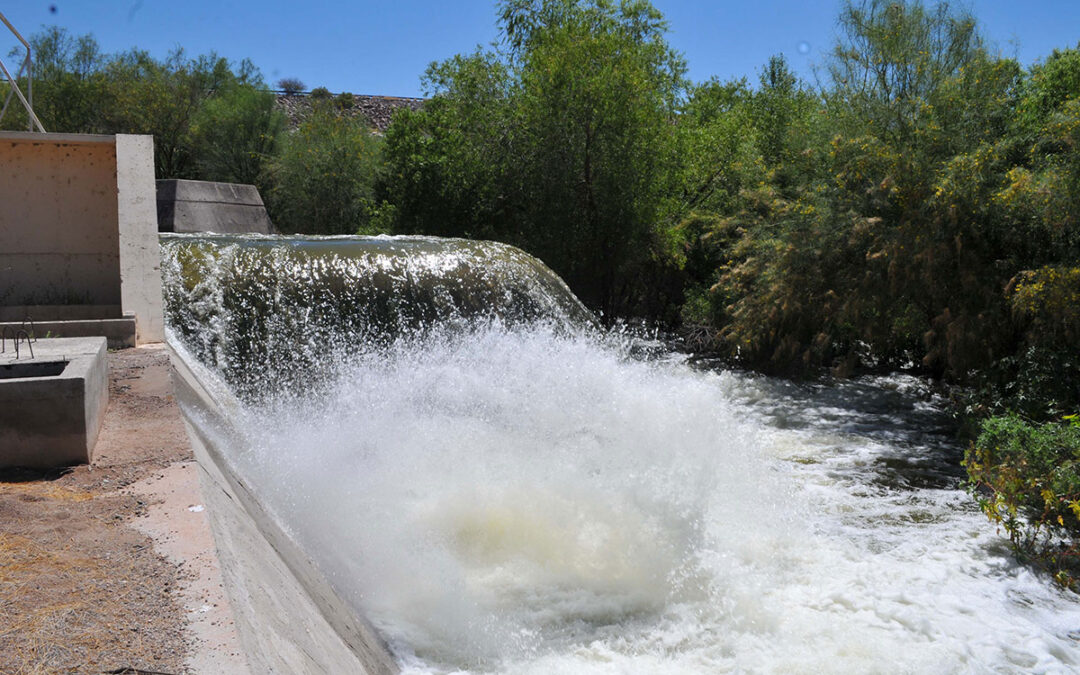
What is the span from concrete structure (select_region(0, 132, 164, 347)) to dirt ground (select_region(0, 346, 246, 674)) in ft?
14.9

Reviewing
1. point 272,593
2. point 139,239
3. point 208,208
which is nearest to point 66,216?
point 139,239

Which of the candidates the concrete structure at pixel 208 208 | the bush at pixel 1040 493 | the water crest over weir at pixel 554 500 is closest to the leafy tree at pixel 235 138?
the concrete structure at pixel 208 208

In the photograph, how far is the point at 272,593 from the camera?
2922 mm

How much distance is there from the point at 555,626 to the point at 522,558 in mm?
667

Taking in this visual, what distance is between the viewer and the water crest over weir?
4.70 metres

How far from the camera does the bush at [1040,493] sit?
6031 millimetres

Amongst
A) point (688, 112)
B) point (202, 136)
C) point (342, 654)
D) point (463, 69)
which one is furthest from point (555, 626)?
point (202, 136)

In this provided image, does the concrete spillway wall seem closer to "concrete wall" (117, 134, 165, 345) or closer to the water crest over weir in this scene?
the water crest over weir

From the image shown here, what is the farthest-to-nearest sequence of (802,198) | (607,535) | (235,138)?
(235,138)
(802,198)
(607,535)

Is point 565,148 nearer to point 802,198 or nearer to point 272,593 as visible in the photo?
point 802,198

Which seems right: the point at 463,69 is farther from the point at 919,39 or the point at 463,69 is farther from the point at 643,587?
the point at 643,587

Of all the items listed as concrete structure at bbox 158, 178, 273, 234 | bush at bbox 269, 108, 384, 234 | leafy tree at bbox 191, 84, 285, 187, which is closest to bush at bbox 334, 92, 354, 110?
leafy tree at bbox 191, 84, 285, 187

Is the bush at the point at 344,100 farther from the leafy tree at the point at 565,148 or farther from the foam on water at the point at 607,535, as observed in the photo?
the foam on water at the point at 607,535

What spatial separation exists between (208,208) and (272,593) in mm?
14478
